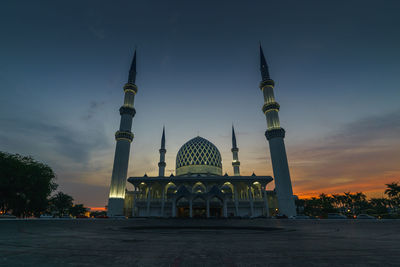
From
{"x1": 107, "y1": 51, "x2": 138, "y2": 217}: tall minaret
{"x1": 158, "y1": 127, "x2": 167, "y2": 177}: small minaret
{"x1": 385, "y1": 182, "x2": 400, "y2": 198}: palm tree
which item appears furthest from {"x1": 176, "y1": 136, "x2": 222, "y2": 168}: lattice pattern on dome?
{"x1": 385, "y1": 182, "x2": 400, "y2": 198}: palm tree

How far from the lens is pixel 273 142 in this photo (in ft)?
140

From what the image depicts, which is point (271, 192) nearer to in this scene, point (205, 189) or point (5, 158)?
point (205, 189)

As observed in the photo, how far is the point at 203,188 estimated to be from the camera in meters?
46.5

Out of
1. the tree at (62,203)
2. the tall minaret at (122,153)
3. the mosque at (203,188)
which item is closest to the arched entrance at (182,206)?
the mosque at (203,188)

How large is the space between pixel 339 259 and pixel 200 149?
180ft

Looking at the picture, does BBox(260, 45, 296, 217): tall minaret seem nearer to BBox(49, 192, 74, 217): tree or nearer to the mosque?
the mosque

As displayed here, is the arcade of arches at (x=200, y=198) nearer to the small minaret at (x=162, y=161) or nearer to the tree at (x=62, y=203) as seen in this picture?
the small minaret at (x=162, y=161)

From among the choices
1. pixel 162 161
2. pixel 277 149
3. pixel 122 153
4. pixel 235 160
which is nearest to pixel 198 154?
pixel 162 161

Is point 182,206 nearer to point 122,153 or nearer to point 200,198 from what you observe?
point 200,198

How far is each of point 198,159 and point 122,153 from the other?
20.9 meters

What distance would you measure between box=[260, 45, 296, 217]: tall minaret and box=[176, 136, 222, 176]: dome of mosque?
18758 millimetres

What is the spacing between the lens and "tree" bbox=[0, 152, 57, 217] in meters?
28.8

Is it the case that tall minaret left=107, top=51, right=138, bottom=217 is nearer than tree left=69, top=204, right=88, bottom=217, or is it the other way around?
tall minaret left=107, top=51, right=138, bottom=217

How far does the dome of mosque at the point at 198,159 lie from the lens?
54.9m
